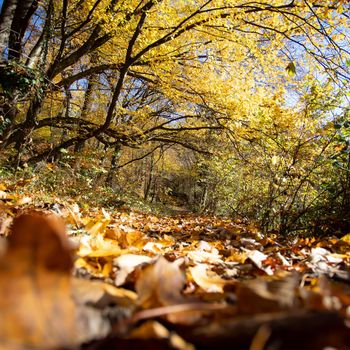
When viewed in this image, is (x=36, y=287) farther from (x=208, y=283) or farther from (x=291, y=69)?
(x=291, y=69)

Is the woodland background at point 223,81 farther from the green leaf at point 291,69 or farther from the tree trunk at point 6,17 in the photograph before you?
the green leaf at point 291,69

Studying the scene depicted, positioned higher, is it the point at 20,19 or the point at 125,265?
the point at 20,19

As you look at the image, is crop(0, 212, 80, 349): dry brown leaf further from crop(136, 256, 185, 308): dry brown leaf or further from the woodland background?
the woodland background

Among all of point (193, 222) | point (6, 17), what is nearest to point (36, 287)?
point (193, 222)

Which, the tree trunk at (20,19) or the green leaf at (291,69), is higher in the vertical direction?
the tree trunk at (20,19)

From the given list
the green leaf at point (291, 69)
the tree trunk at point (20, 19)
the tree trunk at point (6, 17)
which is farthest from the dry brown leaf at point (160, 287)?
the tree trunk at point (20, 19)

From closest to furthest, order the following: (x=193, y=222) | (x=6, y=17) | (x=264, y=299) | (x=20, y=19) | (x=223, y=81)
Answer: (x=264, y=299), (x=193, y=222), (x=6, y=17), (x=20, y=19), (x=223, y=81)

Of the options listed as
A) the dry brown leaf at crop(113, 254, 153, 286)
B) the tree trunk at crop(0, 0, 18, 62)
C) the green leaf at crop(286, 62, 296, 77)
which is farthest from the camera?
the tree trunk at crop(0, 0, 18, 62)

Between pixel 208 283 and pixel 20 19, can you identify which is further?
pixel 20 19

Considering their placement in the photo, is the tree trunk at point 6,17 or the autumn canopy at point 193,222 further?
the tree trunk at point 6,17

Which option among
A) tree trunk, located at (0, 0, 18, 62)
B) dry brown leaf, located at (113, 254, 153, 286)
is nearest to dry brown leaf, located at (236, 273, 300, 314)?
dry brown leaf, located at (113, 254, 153, 286)

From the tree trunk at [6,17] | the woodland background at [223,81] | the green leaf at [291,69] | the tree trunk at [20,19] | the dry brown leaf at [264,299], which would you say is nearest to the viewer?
the dry brown leaf at [264,299]

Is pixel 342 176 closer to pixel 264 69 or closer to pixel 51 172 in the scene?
pixel 264 69

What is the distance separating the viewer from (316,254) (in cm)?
161
